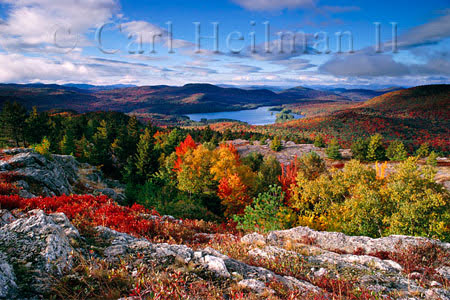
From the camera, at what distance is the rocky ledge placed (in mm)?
4121

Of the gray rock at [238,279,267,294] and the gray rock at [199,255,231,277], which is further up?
the gray rock at [199,255,231,277]

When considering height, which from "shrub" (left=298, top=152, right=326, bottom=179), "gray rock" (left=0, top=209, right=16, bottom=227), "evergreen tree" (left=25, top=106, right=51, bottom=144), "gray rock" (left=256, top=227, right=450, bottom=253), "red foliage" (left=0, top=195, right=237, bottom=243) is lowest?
"shrub" (left=298, top=152, right=326, bottom=179)

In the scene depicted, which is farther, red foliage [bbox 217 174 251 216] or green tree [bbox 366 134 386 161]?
green tree [bbox 366 134 386 161]

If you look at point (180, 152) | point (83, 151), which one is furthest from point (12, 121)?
point (180, 152)

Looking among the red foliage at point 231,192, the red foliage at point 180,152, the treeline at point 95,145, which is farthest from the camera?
the treeline at point 95,145

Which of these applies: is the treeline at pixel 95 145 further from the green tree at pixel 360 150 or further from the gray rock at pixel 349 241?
the green tree at pixel 360 150

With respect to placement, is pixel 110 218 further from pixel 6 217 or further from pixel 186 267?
pixel 186 267

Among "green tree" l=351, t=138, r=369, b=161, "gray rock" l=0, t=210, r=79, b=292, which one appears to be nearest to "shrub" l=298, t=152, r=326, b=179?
"gray rock" l=0, t=210, r=79, b=292

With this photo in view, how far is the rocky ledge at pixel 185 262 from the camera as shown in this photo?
162 inches

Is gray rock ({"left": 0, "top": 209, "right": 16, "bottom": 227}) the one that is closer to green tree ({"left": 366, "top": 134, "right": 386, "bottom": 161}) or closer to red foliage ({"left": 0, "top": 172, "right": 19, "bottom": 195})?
red foliage ({"left": 0, "top": 172, "right": 19, "bottom": 195})

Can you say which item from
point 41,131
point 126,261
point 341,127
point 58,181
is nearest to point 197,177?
point 58,181

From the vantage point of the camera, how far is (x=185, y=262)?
5.45 metres

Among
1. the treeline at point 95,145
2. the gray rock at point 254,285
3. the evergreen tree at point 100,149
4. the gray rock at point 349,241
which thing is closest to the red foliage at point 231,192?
the treeline at point 95,145

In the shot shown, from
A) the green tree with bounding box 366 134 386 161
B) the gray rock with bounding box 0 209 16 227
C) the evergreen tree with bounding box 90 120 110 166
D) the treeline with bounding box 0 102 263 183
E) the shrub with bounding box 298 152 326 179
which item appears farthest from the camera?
the green tree with bounding box 366 134 386 161
